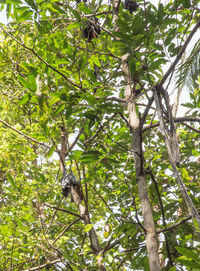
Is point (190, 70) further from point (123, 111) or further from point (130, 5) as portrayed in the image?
point (130, 5)

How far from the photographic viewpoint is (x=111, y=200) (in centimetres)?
232

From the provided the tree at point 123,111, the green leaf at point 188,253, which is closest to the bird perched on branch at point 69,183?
the tree at point 123,111

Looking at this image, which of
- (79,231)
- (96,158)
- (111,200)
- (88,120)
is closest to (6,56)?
(88,120)

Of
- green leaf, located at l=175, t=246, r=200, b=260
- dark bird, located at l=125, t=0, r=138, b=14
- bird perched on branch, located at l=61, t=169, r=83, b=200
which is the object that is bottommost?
green leaf, located at l=175, t=246, r=200, b=260

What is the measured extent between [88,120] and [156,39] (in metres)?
0.62

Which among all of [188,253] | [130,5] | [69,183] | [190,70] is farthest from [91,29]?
[188,253]

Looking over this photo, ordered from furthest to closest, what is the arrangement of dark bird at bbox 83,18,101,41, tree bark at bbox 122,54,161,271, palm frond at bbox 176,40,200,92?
dark bird at bbox 83,18,101,41, tree bark at bbox 122,54,161,271, palm frond at bbox 176,40,200,92

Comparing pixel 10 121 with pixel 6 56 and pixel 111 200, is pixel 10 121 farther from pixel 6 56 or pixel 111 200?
pixel 111 200

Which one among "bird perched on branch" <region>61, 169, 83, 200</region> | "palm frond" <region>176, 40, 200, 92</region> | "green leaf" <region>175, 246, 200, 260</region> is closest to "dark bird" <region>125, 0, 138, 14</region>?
"palm frond" <region>176, 40, 200, 92</region>

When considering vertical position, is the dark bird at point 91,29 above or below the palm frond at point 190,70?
above

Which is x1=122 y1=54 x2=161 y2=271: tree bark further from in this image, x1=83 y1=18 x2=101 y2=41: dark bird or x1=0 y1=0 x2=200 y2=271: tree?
x1=83 y1=18 x2=101 y2=41: dark bird

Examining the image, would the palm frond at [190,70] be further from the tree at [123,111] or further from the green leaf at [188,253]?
the green leaf at [188,253]

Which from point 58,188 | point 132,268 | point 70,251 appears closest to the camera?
point 132,268

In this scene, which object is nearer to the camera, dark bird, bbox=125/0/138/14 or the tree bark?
the tree bark
